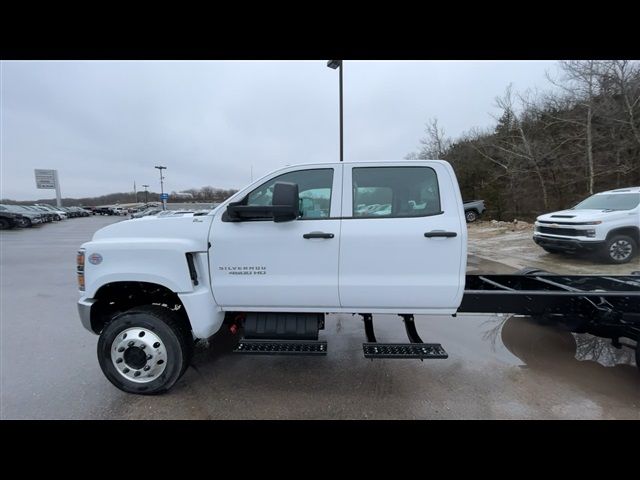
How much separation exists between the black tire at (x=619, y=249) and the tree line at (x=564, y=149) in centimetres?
1397

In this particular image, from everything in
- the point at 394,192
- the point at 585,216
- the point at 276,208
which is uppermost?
the point at 394,192

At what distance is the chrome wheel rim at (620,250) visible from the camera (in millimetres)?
7230

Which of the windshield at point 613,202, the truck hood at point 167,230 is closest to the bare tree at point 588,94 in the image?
the windshield at point 613,202

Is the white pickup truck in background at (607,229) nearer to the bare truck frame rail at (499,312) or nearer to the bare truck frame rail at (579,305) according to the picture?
the bare truck frame rail at (579,305)

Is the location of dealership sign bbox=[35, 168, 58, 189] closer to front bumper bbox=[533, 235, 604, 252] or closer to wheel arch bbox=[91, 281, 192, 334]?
wheel arch bbox=[91, 281, 192, 334]

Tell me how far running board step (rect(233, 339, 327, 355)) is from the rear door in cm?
50

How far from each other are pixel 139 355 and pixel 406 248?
8.71 feet

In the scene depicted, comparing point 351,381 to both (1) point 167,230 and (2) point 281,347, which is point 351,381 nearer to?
(2) point 281,347

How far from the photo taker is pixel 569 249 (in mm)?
7715

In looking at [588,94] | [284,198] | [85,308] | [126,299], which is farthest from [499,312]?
[588,94]

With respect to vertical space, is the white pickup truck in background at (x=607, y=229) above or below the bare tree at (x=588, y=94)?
below

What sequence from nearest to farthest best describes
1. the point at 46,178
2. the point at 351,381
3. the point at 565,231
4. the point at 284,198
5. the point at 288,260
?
the point at 284,198 → the point at 288,260 → the point at 351,381 → the point at 565,231 → the point at 46,178

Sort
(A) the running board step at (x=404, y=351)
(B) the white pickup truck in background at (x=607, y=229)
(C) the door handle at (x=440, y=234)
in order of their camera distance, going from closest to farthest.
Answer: (C) the door handle at (x=440, y=234) → (A) the running board step at (x=404, y=351) → (B) the white pickup truck in background at (x=607, y=229)

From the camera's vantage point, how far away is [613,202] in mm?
7734
